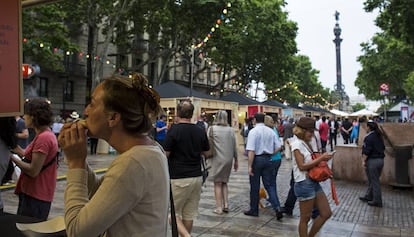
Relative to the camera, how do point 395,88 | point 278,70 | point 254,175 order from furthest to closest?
point 395,88
point 278,70
point 254,175

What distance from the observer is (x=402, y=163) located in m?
9.34

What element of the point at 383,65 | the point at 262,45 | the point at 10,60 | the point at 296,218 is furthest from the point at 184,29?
the point at 383,65

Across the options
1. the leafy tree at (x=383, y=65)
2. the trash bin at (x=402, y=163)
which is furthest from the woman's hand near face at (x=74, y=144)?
the leafy tree at (x=383, y=65)

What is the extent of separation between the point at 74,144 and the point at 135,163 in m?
0.26

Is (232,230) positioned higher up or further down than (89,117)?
further down

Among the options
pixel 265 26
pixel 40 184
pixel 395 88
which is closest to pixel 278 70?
pixel 265 26

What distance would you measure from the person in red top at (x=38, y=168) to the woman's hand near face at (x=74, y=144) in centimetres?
174

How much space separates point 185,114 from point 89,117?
3.49m

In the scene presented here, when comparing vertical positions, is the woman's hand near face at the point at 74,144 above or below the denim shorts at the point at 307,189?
above

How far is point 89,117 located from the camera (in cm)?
163

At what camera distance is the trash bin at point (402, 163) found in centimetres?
933

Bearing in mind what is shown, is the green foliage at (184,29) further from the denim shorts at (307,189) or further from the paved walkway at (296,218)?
the denim shorts at (307,189)

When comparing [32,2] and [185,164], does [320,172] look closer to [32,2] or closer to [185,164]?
[185,164]

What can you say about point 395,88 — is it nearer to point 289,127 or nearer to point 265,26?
point 265,26
